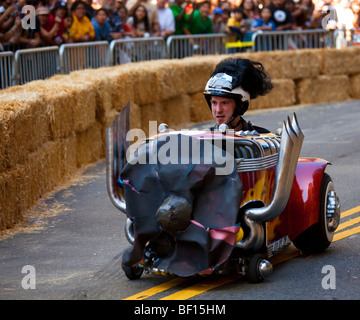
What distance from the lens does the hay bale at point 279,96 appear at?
1924 cm

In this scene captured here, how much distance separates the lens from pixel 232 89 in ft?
22.2

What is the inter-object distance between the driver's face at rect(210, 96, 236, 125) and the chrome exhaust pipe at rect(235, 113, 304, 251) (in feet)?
3.25

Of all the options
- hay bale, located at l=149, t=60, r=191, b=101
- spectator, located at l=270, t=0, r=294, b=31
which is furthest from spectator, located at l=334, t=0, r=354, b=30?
hay bale, located at l=149, t=60, r=191, b=101

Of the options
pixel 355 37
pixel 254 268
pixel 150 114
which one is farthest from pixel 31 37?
pixel 355 37

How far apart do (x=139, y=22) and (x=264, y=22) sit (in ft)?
13.0

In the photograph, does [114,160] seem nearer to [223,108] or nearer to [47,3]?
[223,108]

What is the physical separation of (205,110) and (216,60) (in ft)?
3.56

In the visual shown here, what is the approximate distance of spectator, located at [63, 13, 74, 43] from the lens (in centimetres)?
1522

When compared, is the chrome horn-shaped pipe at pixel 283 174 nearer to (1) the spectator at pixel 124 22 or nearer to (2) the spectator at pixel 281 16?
(1) the spectator at pixel 124 22

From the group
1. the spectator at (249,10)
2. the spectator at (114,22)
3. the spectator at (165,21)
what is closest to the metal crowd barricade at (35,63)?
the spectator at (114,22)

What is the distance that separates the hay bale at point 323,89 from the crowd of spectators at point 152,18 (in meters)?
1.55

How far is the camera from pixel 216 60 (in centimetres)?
1753
